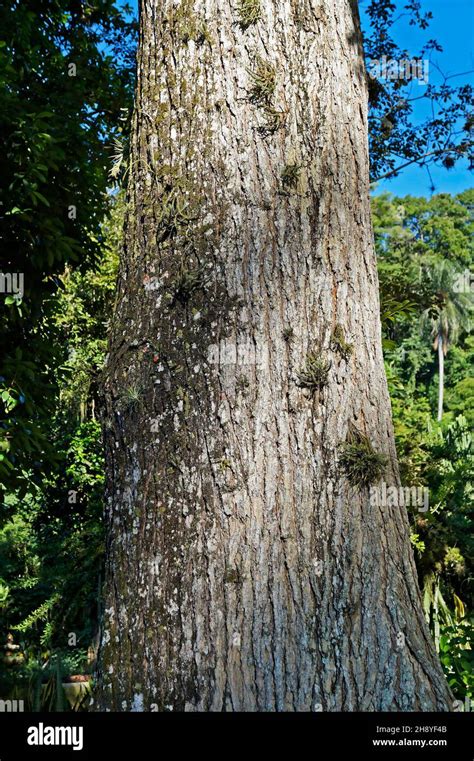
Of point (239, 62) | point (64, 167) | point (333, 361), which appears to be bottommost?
point (333, 361)

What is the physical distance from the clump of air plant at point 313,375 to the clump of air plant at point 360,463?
206 mm

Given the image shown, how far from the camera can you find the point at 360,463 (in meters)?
2.16

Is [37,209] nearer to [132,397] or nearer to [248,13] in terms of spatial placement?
[248,13]

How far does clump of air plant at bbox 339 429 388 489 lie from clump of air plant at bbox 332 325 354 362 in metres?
0.30

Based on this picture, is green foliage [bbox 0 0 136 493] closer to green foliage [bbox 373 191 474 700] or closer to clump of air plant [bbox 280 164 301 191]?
clump of air plant [bbox 280 164 301 191]

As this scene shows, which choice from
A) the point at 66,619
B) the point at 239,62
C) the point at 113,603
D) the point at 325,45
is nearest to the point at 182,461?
the point at 113,603

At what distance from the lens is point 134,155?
8.45 ft

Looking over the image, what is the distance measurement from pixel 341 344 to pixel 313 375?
16 cm

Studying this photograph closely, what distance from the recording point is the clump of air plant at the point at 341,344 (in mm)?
2271

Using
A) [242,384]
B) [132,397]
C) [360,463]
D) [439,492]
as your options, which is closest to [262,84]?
[242,384]

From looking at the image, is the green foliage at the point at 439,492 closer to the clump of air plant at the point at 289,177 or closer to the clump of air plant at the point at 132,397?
the clump of air plant at the point at 289,177

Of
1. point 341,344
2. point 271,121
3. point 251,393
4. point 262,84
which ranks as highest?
point 262,84

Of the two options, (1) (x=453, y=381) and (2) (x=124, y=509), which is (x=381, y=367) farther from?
(1) (x=453, y=381)
